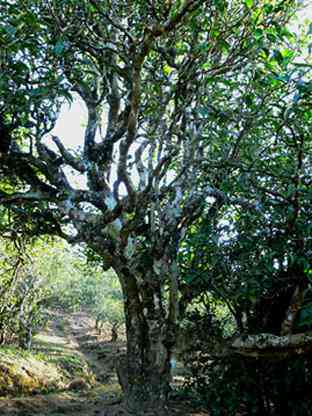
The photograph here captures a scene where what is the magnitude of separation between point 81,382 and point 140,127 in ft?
33.3

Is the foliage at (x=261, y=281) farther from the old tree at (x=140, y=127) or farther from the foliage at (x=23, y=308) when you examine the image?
the foliage at (x=23, y=308)

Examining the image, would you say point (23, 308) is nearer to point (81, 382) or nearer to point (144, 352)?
point (81, 382)

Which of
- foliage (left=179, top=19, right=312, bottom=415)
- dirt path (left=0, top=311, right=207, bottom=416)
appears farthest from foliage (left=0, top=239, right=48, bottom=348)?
foliage (left=179, top=19, right=312, bottom=415)

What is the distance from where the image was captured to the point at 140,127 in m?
6.63

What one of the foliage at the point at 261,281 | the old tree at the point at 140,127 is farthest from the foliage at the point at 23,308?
the foliage at the point at 261,281

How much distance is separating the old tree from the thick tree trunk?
0.01 m

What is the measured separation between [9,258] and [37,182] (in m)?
7.45

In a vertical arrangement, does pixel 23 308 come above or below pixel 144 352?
above

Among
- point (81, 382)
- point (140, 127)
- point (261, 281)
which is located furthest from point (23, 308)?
point (261, 281)

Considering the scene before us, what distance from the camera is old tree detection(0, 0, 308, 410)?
15.2 feet

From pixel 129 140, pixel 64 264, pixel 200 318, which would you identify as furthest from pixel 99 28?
pixel 64 264

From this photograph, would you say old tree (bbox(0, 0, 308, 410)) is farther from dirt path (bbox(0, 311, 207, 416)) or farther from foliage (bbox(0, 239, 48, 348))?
foliage (bbox(0, 239, 48, 348))

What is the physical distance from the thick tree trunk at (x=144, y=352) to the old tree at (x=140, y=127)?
0.05ft

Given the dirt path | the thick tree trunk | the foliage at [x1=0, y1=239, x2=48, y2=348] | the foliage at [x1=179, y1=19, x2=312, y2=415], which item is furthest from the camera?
the foliage at [x1=0, y1=239, x2=48, y2=348]
